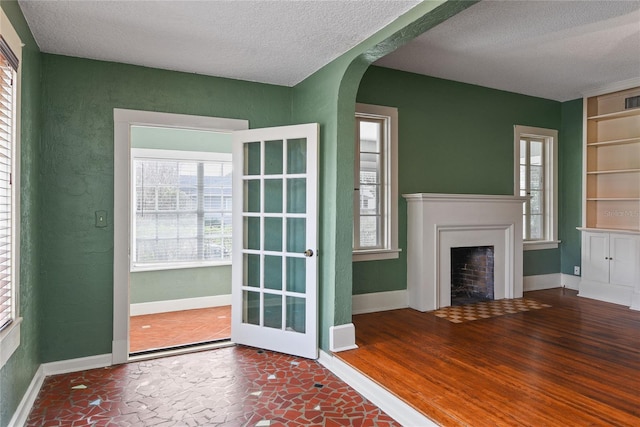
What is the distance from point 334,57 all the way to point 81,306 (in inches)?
115

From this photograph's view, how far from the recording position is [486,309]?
459 cm

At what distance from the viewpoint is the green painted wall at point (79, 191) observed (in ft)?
10.6

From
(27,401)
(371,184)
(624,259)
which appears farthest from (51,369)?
(624,259)

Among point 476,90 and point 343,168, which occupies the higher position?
point 476,90

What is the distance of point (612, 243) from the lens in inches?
198

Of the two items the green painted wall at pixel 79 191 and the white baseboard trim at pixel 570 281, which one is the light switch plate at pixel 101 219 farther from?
the white baseboard trim at pixel 570 281

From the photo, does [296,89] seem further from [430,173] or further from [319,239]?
[430,173]

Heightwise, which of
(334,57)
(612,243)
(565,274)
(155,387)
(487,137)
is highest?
(334,57)

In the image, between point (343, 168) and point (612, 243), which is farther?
point (612, 243)

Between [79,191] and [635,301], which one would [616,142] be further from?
[79,191]

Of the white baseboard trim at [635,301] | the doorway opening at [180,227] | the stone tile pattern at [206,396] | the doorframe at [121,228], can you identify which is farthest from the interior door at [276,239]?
the white baseboard trim at [635,301]

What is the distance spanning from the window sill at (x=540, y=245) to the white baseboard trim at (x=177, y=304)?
163 inches

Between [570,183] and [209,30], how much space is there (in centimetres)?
535

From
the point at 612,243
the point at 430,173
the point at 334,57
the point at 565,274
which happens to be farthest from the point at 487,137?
the point at 334,57
